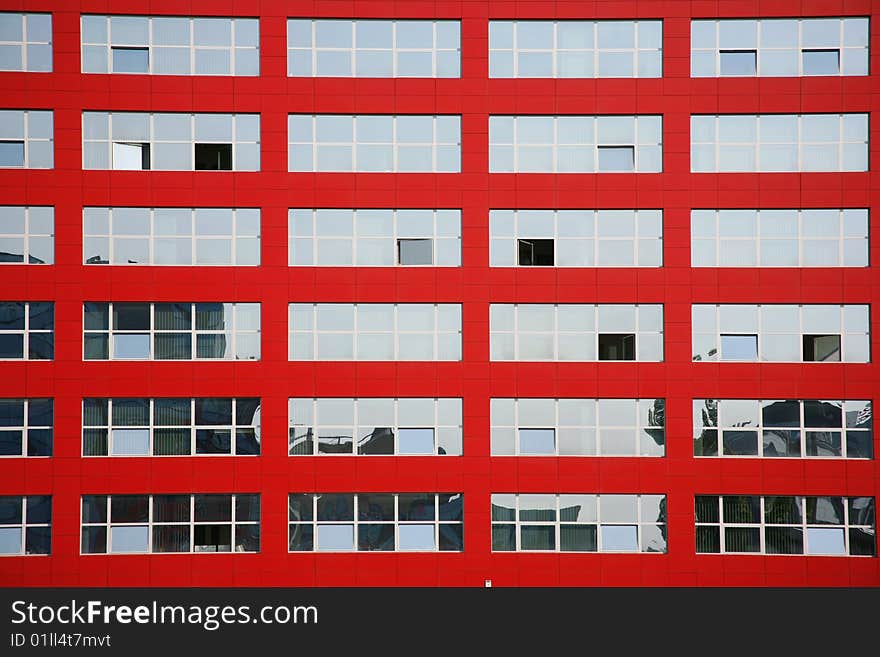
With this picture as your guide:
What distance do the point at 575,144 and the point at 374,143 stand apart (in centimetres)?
556

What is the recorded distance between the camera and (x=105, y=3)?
84.7ft

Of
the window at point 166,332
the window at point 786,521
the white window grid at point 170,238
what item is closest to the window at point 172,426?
the window at point 166,332

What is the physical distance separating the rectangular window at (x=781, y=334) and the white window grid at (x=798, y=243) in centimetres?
130

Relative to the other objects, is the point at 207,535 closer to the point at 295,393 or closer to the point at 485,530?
the point at 295,393

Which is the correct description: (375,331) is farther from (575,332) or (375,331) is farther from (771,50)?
(771,50)

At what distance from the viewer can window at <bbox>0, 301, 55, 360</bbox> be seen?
25.4 metres

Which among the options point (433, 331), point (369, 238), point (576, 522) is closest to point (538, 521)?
point (576, 522)

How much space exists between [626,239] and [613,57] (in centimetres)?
508

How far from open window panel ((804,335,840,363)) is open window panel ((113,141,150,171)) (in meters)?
18.8

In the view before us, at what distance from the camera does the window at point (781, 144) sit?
25.9m

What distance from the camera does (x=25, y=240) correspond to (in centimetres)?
2552

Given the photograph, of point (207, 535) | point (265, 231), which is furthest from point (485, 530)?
point (265, 231)

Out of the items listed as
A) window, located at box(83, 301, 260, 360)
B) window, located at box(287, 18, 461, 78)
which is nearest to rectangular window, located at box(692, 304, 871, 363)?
window, located at box(287, 18, 461, 78)

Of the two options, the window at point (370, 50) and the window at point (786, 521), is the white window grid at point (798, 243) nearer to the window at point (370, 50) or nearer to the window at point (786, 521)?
the window at point (786, 521)
